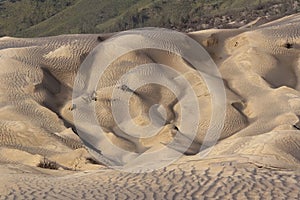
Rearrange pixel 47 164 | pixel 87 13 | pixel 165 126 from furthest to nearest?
pixel 87 13, pixel 165 126, pixel 47 164

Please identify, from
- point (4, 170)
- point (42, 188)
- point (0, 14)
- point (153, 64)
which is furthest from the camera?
point (0, 14)

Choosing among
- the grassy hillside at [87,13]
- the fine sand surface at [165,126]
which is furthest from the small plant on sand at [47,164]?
the grassy hillside at [87,13]

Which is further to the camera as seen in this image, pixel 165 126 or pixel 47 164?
pixel 165 126

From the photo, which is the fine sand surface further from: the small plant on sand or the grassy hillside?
the grassy hillside

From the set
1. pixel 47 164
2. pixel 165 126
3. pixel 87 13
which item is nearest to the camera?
pixel 47 164

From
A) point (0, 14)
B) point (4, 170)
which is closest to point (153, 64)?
point (4, 170)

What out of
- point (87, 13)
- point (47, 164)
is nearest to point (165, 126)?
point (47, 164)

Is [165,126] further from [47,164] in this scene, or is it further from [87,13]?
[87,13]

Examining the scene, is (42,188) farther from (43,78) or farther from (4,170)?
(43,78)
